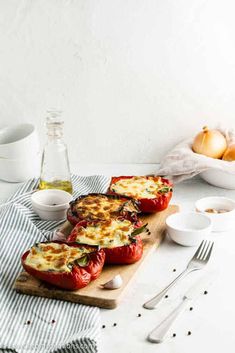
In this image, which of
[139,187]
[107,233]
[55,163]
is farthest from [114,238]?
[55,163]

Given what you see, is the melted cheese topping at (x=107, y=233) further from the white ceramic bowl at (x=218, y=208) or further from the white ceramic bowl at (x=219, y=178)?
the white ceramic bowl at (x=219, y=178)

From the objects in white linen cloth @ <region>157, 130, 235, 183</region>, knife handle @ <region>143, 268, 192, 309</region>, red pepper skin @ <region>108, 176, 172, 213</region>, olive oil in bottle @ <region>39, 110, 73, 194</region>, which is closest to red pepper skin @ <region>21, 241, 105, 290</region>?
knife handle @ <region>143, 268, 192, 309</region>

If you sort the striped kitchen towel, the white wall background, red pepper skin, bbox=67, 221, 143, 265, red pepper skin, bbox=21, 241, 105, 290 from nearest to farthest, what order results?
the striped kitchen towel → red pepper skin, bbox=21, 241, 105, 290 → red pepper skin, bbox=67, 221, 143, 265 → the white wall background

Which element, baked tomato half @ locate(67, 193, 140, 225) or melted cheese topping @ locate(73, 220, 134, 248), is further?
baked tomato half @ locate(67, 193, 140, 225)

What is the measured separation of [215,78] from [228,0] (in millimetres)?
273

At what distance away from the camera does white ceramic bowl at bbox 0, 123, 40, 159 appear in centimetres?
225

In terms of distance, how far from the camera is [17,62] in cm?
244

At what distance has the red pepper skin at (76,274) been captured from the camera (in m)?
1.50

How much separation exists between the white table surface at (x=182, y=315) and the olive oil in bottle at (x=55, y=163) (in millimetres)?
435

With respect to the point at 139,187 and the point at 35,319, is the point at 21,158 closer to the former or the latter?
the point at 139,187

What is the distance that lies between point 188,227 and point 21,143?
26.9 inches

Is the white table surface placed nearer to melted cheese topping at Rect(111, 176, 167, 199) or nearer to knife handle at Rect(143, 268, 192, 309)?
knife handle at Rect(143, 268, 192, 309)

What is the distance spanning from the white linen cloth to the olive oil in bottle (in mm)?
341

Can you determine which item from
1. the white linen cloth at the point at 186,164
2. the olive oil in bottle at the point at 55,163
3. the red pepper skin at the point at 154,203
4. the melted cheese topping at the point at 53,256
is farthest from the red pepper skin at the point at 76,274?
the white linen cloth at the point at 186,164
